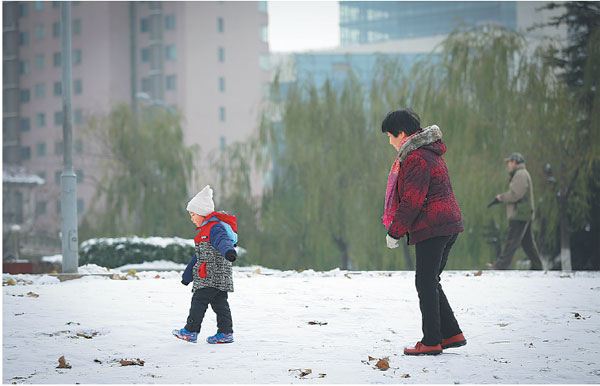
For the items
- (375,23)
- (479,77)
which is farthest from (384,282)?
(375,23)

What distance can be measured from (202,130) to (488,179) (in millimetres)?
51280

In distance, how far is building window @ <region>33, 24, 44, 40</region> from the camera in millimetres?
69581

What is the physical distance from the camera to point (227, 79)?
230ft

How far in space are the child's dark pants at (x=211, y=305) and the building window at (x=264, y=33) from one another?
6708 centimetres

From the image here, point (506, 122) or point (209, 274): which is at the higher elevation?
point (506, 122)

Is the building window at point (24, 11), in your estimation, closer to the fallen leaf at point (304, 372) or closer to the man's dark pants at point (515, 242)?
the man's dark pants at point (515, 242)

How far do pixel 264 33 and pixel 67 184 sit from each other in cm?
6168

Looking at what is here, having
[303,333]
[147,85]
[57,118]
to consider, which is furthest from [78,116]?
[303,333]

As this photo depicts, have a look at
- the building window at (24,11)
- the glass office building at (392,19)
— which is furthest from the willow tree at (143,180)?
the glass office building at (392,19)

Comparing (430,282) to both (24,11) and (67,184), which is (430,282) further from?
(24,11)

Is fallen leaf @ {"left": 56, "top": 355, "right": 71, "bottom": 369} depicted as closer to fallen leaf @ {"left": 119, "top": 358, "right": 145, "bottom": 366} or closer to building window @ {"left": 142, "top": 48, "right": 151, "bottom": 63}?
fallen leaf @ {"left": 119, "top": 358, "right": 145, "bottom": 366}

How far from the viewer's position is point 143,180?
25.7 metres

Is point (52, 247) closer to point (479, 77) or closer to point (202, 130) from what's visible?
point (202, 130)

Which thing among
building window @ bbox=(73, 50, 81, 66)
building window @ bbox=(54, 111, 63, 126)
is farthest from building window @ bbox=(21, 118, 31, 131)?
building window @ bbox=(73, 50, 81, 66)
